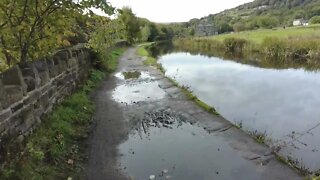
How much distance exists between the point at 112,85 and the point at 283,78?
10.8 m

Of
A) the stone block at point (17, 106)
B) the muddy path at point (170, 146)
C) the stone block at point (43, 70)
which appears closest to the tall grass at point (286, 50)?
the muddy path at point (170, 146)

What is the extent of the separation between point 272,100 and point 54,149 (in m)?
10.9

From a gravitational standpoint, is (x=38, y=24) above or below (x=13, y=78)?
above

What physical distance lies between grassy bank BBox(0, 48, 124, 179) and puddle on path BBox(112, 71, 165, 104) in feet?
10.8

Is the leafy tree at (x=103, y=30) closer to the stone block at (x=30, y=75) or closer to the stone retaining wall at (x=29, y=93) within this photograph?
the stone retaining wall at (x=29, y=93)

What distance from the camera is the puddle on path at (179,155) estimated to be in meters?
6.52

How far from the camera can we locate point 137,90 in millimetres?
15125

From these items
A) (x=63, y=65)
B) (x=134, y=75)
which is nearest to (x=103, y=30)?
(x=63, y=65)

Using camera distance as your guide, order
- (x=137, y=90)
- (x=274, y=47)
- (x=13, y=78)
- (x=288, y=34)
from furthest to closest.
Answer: (x=288, y=34) → (x=274, y=47) → (x=137, y=90) → (x=13, y=78)

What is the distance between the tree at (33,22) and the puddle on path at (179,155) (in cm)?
296

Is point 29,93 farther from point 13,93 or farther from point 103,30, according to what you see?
point 103,30

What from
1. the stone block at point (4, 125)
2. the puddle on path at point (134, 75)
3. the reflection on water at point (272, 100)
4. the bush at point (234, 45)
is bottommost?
the bush at point (234, 45)

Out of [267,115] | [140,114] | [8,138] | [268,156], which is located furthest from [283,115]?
[8,138]

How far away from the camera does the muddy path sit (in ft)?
21.4
